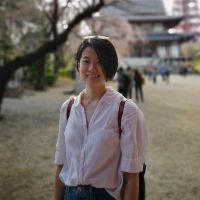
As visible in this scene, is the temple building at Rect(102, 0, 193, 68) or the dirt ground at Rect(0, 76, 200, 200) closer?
the dirt ground at Rect(0, 76, 200, 200)

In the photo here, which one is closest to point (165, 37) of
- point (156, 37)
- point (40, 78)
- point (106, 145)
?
point (156, 37)

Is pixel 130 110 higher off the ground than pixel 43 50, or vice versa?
pixel 43 50

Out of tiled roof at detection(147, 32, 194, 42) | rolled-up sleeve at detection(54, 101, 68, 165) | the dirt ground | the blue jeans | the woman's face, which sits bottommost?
the dirt ground

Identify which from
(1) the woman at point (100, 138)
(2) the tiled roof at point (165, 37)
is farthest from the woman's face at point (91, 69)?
(2) the tiled roof at point (165, 37)

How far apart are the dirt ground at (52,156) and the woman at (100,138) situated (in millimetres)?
3437

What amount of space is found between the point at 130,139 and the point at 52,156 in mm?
5846

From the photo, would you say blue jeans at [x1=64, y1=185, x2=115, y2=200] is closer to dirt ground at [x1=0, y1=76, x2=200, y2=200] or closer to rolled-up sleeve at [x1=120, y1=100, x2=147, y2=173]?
rolled-up sleeve at [x1=120, y1=100, x2=147, y2=173]

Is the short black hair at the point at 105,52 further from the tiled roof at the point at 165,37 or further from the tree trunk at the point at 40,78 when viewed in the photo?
the tiled roof at the point at 165,37

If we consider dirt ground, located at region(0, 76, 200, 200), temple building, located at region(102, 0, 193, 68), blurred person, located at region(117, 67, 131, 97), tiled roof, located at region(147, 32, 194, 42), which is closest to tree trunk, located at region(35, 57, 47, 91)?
blurred person, located at region(117, 67, 131, 97)

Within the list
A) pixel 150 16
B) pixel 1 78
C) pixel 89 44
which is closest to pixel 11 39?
pixel 1 78

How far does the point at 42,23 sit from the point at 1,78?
422 inches

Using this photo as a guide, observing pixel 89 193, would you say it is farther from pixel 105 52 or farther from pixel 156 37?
pixel 156 37

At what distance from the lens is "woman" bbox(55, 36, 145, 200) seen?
7.16ft

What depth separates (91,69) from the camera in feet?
7.43
